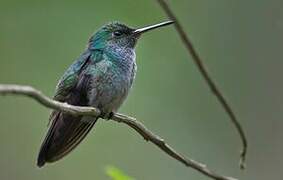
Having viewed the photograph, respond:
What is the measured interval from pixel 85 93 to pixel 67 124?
0.64 ft

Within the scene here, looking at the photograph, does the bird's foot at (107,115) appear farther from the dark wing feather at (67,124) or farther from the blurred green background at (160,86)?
the blurred green background at (160,86)

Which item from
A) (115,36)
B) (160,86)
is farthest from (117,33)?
(160,86)

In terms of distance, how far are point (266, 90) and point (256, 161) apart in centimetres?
95

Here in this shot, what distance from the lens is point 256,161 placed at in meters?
6.68

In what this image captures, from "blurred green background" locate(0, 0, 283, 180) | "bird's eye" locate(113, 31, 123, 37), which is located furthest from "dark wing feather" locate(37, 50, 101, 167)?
"blurred green background" locate(0, 0, 283, 180)

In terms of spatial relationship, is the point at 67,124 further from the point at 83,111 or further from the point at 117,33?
the point at 83,111

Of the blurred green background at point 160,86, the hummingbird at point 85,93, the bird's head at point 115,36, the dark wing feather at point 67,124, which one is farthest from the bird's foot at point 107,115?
the blurred green background at point 160,86

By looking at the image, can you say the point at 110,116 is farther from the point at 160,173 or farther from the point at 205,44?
the point at 205,44

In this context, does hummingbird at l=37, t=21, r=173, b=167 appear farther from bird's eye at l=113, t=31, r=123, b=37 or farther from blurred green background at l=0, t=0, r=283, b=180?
blurred green background at l=0, t=0, r=283, b=180

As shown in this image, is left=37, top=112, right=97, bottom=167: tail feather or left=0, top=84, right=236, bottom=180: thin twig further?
left=37, top=112, right=97, bottom=167: tail feather

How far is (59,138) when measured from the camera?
3730 millimetres

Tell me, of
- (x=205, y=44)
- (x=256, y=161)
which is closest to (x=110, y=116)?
(x=256, y=161)

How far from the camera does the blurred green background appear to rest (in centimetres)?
680

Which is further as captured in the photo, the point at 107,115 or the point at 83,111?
the point at 107,115
